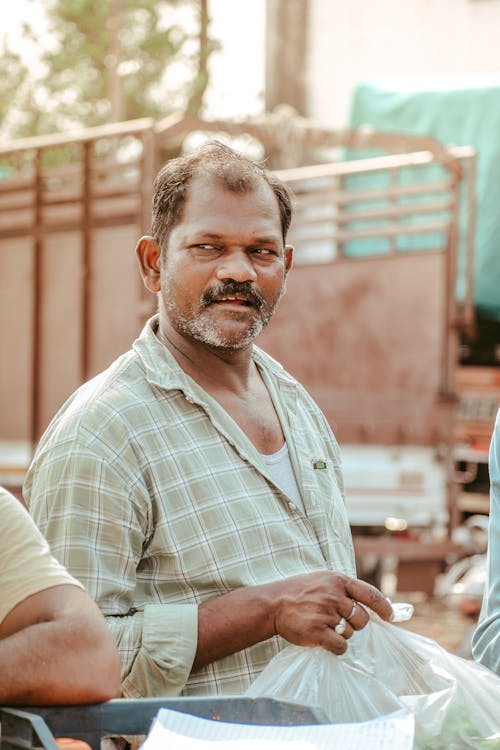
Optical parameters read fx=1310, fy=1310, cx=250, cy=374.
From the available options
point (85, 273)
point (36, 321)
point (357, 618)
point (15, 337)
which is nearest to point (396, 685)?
point (357, 618)

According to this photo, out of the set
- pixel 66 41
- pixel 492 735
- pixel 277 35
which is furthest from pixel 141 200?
pixel 66 41

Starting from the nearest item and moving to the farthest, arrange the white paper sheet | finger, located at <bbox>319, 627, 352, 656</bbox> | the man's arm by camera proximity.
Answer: the white paper sheet < the man's arm < finger, located at <bbox>319, 627, 352, 656</bbox>

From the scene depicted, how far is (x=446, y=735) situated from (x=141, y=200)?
19.3 feet

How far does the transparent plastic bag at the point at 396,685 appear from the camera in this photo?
230 cm

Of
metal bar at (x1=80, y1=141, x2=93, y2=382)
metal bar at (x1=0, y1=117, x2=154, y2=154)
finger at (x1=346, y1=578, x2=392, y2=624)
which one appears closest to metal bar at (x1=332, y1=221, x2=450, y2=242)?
metal bar at (x1=0, y1=117, x2=154, y2=154)

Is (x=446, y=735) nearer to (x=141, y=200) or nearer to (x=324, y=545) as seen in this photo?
(x=324, y=545)

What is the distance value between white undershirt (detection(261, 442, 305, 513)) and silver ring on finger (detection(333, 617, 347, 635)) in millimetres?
358

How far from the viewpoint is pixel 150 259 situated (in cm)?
298

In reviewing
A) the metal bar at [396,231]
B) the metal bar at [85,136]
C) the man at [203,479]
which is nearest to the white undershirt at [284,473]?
the man at [203,479]

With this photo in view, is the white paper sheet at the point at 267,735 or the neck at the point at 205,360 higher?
the neck at the point at 205,360

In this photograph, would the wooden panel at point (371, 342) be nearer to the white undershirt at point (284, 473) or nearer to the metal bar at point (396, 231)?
the metal bar at point (396, 231)

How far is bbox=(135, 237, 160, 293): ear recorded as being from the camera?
296 cm

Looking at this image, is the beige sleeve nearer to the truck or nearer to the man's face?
the man's face

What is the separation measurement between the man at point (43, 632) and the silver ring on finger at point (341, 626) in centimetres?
51
